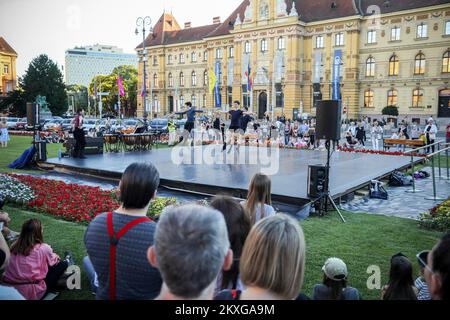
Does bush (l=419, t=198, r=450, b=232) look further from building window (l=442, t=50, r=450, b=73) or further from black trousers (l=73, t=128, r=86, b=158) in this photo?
building window (l=442, t=50, r=450, b=73)

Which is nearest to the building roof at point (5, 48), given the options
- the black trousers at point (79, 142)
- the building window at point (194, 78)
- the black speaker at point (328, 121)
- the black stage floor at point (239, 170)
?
the black trousers at point (79, 142)

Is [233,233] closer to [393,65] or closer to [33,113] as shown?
[33,113]

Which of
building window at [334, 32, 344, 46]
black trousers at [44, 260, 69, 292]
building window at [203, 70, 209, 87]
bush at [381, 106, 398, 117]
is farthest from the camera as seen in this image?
building window at [203, 70, 209, 87]

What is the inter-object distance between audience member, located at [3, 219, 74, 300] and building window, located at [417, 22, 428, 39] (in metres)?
54.5

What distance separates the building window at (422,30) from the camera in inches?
1910

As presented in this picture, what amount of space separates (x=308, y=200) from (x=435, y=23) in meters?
48.9

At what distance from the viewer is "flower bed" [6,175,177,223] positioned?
845 centimetres

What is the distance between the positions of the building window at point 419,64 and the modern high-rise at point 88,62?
84.0 m

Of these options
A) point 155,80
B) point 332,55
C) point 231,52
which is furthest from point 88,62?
point 332,55

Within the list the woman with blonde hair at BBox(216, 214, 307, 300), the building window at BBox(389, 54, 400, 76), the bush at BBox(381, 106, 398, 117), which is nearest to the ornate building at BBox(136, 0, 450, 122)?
the building window at BBox(389, 54, 400, 76)

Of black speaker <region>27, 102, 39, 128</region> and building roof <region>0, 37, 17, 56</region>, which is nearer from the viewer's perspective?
black speaker <region>27, 102, 39, 128</region>

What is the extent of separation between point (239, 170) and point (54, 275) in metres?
8.68

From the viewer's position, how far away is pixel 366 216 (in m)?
9.03
